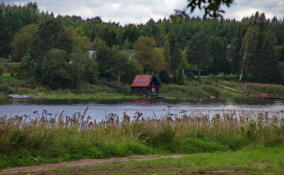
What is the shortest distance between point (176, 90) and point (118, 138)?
248 ft

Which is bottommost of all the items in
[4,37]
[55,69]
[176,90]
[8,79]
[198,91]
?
Result: [198,91]

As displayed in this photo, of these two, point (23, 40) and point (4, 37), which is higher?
point (4, 37)

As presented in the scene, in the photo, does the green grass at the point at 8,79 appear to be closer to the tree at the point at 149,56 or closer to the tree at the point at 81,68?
the tree at the point at 81,68

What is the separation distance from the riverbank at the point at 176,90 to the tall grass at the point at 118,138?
5885 cm

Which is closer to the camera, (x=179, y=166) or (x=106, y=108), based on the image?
(x=179, y=166)

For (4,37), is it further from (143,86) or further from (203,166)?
(203,166)

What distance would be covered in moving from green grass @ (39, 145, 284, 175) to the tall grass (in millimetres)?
2281

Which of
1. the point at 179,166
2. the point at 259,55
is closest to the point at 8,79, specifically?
the point at 259,55

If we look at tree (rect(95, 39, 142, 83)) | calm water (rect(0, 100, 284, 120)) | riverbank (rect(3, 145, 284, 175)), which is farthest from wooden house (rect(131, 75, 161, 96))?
riverbank (rect(3, 145, 284, 175))

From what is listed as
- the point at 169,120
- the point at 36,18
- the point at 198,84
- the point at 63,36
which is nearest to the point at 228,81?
the point at 198,84

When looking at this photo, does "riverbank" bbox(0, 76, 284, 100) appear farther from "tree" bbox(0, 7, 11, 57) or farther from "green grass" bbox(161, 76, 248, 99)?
"tree" bbox(0, 7, 11, 57)

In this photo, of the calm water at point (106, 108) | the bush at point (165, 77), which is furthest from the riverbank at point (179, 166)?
the bush at point (165, 77)

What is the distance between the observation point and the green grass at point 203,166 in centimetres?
1246

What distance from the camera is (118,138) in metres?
18.0
